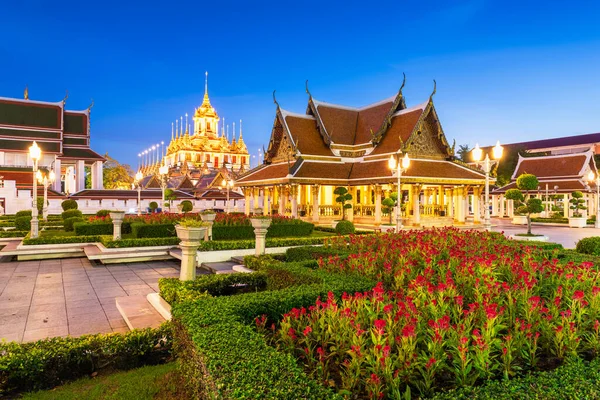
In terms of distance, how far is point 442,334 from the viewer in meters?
3.50

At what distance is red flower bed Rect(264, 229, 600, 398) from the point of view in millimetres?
3277

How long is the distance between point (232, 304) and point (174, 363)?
1049mm

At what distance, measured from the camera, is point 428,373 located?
128 inches

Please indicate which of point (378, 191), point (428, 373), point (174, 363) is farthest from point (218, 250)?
point (378, 191)

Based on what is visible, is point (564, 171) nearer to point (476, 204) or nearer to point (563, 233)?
point (563, 233)

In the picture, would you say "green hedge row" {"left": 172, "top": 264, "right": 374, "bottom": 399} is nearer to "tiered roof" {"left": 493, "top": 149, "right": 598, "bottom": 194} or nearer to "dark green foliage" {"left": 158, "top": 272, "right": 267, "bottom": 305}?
"dark green foliage" {"left": 158, "top": 272, "right": 267, "bottom": 305}

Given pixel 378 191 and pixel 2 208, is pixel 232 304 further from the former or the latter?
pixel 2 208

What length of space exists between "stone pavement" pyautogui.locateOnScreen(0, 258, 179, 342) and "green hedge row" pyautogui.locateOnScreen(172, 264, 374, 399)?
263 centimetres

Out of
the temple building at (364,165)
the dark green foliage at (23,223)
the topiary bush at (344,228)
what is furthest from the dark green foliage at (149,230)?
the temple building at (364,165)

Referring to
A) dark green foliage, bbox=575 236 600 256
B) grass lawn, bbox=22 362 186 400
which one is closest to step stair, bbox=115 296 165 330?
grass lawn, bbox=22 362 186 400

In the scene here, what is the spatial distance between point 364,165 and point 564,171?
22.9m

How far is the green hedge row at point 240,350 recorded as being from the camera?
2939mm

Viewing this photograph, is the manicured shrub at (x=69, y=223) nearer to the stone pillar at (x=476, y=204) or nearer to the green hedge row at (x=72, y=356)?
the green hedge row at (x=72, y=356)

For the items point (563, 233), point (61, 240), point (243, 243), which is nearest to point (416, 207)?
point (563, 233)
